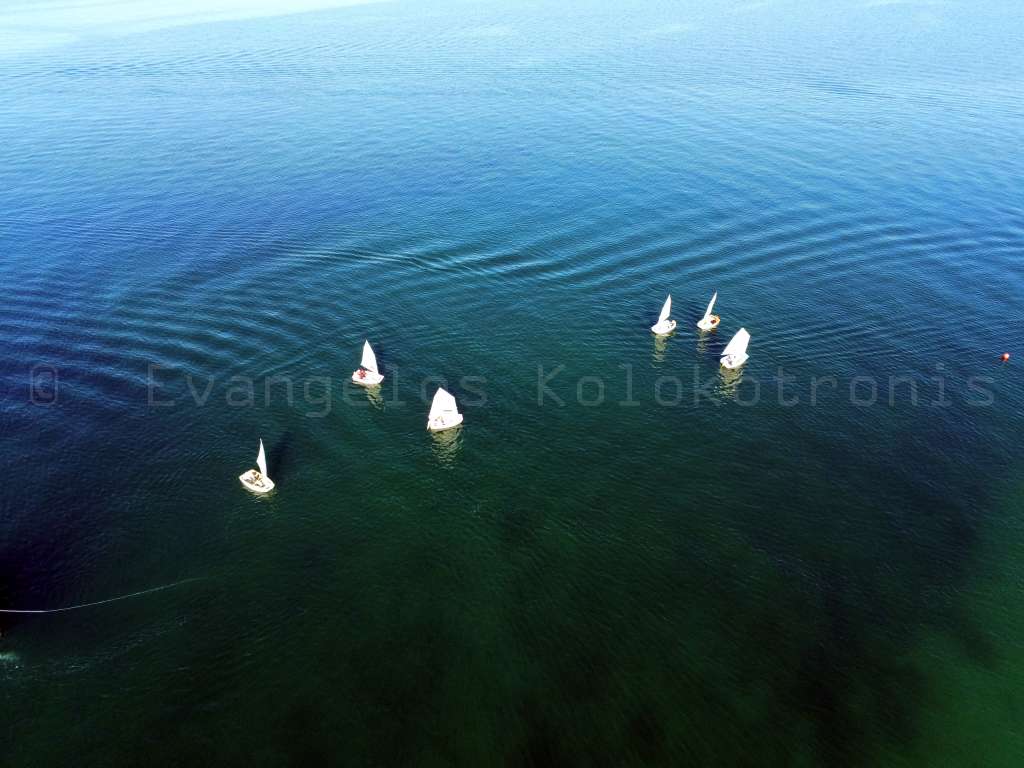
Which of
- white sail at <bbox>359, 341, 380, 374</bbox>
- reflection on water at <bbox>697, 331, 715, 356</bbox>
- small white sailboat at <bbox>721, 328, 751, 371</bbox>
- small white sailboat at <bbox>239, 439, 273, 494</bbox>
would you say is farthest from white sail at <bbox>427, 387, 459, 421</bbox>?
small white sailboat at <bbox>721, 328, 751, 371</bbox>

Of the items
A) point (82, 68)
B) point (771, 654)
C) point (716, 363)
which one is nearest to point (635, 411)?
point (716, 363)

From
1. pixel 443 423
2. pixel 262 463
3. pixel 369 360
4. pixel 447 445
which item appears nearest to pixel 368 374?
pixel 369 360

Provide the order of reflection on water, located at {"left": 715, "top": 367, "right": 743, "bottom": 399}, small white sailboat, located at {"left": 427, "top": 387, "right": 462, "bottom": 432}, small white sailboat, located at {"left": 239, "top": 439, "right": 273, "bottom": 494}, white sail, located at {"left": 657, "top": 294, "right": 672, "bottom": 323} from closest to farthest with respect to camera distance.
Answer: small white sailboat, located at {"left": 239, "top": 439, "right": 273, "bottom": 494}
small white sailboat, located at {"left": 427, "top": 387, "right": 462, "bottom": 432}
reflection on water, located at {"left": 715, "top": 367, "right": 743, "bottom": 399}
white sail, located at {"left": 657, "top": 294, "right": 672, "bottom": 323}

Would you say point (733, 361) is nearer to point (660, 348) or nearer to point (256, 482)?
point (660, 348)

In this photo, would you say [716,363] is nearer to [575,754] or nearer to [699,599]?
[699,599]

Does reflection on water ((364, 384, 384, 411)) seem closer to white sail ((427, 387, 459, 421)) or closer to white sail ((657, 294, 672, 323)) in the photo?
white sail ((427, 387, 459, 421))

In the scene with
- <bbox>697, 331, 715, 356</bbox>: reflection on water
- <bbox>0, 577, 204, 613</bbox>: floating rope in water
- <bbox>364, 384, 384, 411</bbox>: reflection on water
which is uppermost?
<bbox>697, 331, 715, 356</bbox>: reflection on water
